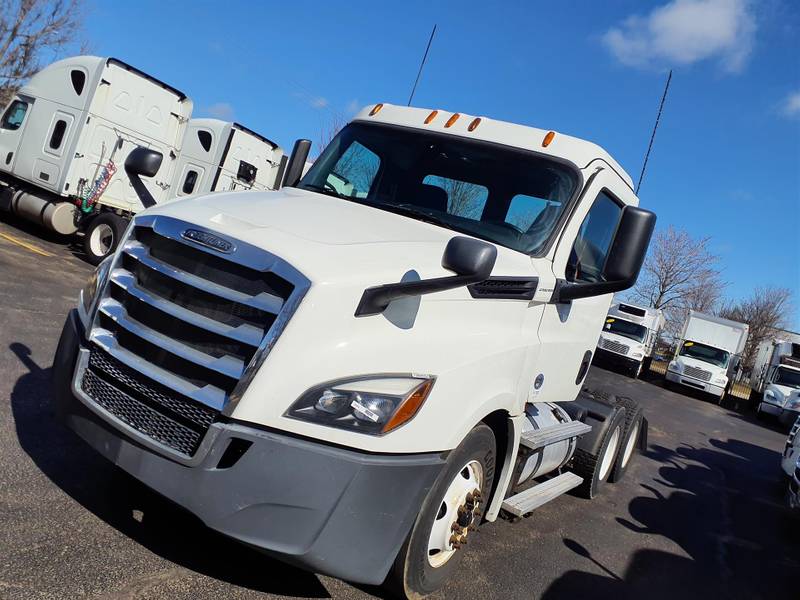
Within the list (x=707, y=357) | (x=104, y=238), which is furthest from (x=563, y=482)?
(x=707, y=357)

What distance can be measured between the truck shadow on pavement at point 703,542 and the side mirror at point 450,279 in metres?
2.25

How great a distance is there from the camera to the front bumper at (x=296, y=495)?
243 centimetres

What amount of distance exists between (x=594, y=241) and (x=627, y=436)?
11.2 feet

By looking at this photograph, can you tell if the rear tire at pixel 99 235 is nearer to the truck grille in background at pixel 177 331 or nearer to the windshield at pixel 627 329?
the truck grille in background at pixel 177 331

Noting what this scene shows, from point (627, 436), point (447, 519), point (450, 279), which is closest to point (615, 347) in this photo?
point (627, 436)

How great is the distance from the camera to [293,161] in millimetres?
4738

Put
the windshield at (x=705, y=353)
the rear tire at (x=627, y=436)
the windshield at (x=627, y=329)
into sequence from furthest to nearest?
the windshield at (x=705, y=353) < the windshield at (x=627, y=329) < the rear tire at (x=627, y=436)

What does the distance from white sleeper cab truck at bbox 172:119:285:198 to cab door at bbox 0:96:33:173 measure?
3346mm

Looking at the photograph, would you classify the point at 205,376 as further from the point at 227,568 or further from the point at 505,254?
the point at 505,254

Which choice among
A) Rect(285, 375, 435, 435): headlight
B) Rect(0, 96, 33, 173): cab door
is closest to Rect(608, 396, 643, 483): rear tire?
Rect(285, 375, 435, 435): headlight

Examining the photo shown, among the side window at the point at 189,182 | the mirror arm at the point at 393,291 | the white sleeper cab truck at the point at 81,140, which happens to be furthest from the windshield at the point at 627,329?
the mirror arm at the point at 393,291

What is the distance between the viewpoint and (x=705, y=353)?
26672mm

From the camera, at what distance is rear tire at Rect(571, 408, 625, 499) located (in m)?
5.86

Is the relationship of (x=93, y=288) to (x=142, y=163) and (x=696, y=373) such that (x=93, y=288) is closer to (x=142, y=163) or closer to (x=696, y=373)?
(x=142, y=163)
